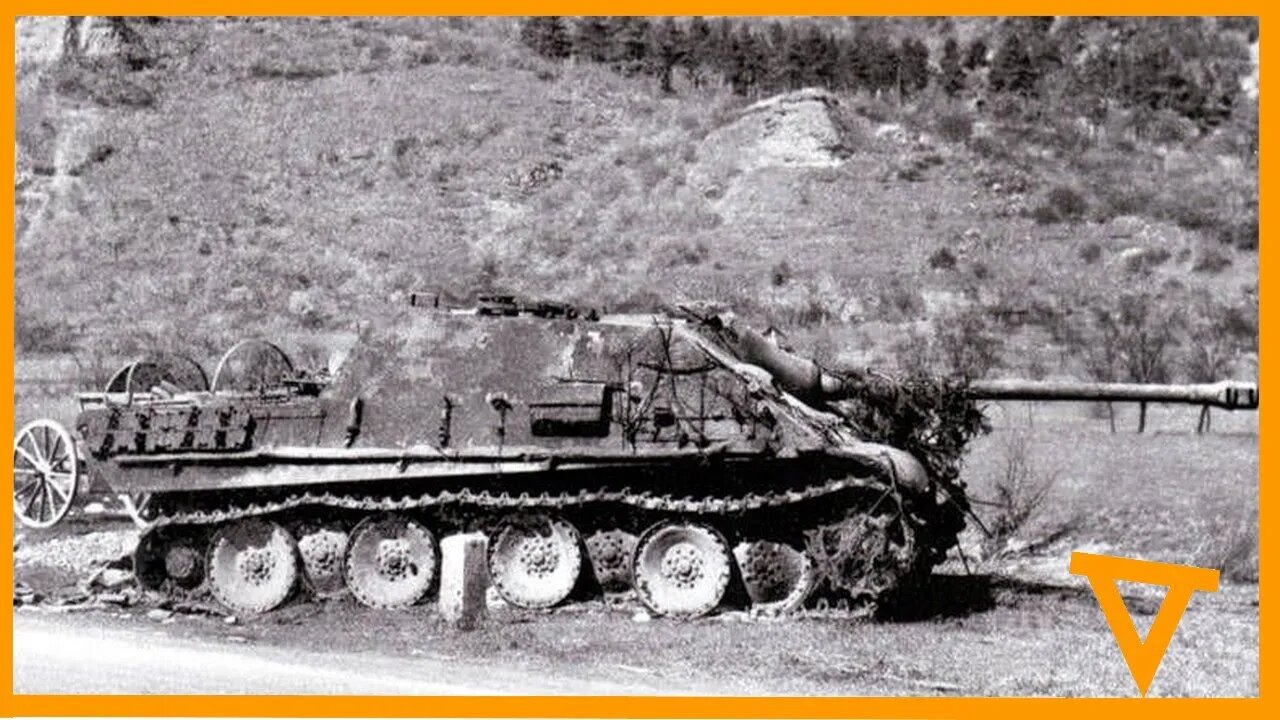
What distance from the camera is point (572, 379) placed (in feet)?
50.4

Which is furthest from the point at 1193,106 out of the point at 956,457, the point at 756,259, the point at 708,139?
the point at 956,457

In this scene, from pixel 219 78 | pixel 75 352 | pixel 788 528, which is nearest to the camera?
pixel 788 528

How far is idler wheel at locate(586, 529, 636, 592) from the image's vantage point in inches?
599

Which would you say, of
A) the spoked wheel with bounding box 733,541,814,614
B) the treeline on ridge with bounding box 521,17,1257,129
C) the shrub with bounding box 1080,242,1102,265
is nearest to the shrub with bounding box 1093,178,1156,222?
the shrub with bounding box 1080,242,1102,265

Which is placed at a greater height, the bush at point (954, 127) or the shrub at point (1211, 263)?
the bush at point (954, 127)

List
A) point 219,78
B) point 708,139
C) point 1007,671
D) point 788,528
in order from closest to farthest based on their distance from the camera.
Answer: point 1007,671 < point 788,528 < point 708,139 < point 219,78

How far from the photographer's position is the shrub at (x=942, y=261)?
4044 cm

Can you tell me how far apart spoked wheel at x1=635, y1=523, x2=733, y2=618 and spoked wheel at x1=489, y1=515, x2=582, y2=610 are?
0.63 m

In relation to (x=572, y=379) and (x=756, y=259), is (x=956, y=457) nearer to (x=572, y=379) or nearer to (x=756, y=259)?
(x=572, y=379)

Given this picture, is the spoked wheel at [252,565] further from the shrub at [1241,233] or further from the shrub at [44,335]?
the shrub at [1241,233]

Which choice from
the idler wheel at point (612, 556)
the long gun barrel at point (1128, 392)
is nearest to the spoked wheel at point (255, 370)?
the idler wheel at point (612, 556)

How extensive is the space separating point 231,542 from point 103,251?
25701mm

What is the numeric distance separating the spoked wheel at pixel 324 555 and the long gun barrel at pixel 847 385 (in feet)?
12.9

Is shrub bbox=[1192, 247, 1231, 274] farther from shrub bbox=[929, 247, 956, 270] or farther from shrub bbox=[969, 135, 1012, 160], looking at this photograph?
shrub bbox=[969, 135, 1012, 160]
